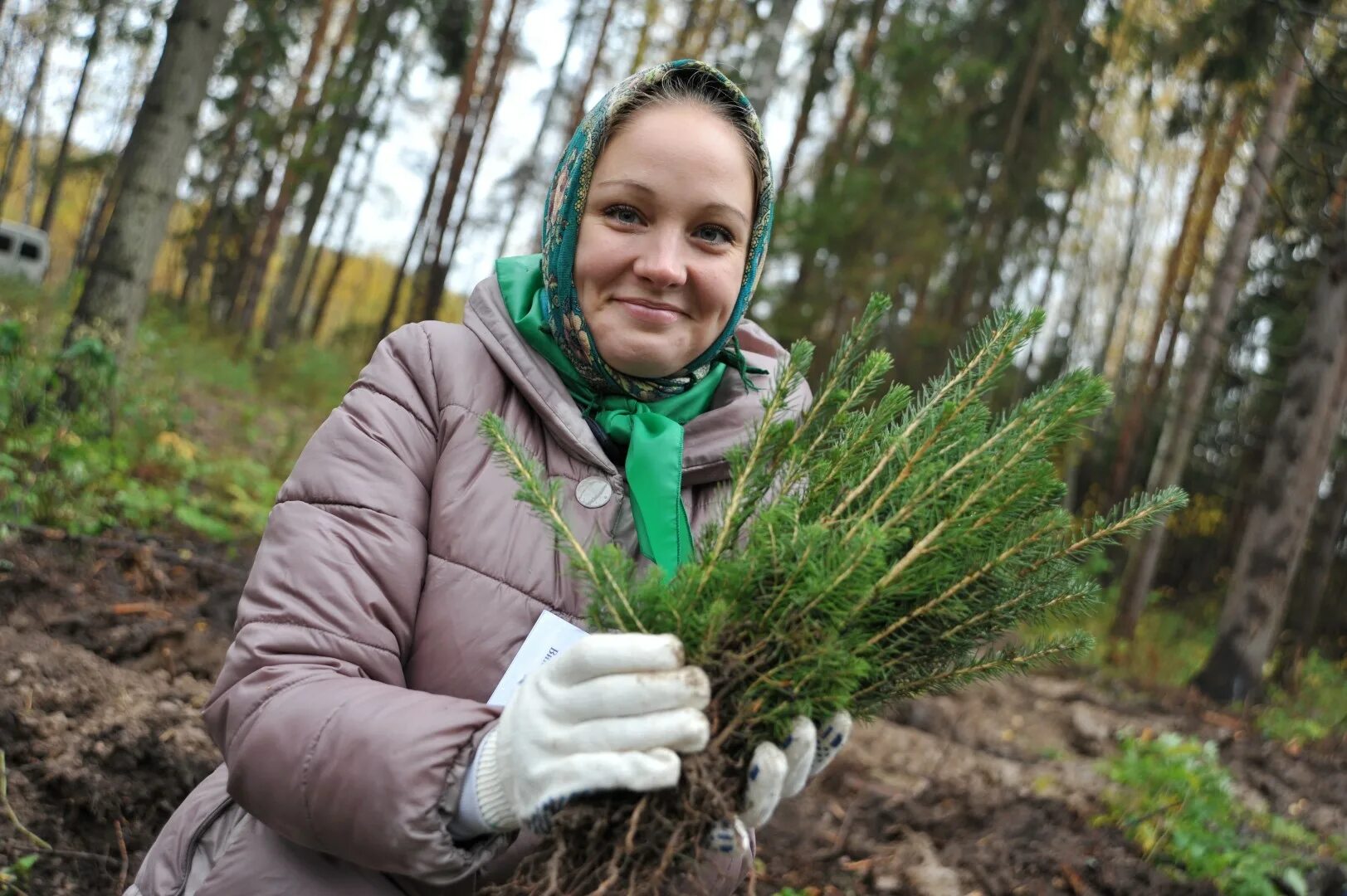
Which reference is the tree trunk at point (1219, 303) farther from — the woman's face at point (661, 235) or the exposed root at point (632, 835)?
the exposed root at point (632, 835)

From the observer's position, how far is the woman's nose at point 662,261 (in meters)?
1.66

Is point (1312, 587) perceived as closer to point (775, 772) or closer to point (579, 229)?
point (579, 229)

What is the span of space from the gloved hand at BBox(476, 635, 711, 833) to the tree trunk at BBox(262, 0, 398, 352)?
1142 centimetres

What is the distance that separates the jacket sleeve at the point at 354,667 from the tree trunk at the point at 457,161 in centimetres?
999

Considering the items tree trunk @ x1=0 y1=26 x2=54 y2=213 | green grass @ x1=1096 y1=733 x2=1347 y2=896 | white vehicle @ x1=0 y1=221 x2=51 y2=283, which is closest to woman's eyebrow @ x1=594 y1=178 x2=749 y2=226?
green grass @ x1=1096 y1=733 x2=1347 y2=896

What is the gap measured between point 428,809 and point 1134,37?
14.7 m

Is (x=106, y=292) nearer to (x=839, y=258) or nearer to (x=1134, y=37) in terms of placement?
(x=839, y=258)

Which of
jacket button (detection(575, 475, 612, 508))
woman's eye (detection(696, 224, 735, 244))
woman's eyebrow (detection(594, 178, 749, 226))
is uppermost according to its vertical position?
woman's eyebrow (detection(594, 178, 749, 226))

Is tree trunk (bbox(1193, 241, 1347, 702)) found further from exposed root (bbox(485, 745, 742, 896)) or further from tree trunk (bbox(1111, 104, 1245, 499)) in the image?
exposed root (bbox(485, 745, 742, 896))

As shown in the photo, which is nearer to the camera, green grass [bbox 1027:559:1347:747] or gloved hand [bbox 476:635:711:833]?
gloved hand [bbox 476:635:711:833]

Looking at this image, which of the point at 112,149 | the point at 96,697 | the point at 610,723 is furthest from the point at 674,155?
the point at 112,149

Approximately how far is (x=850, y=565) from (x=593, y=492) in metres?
0.59

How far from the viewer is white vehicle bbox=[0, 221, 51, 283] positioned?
1722cm

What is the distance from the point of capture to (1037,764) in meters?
5.01
